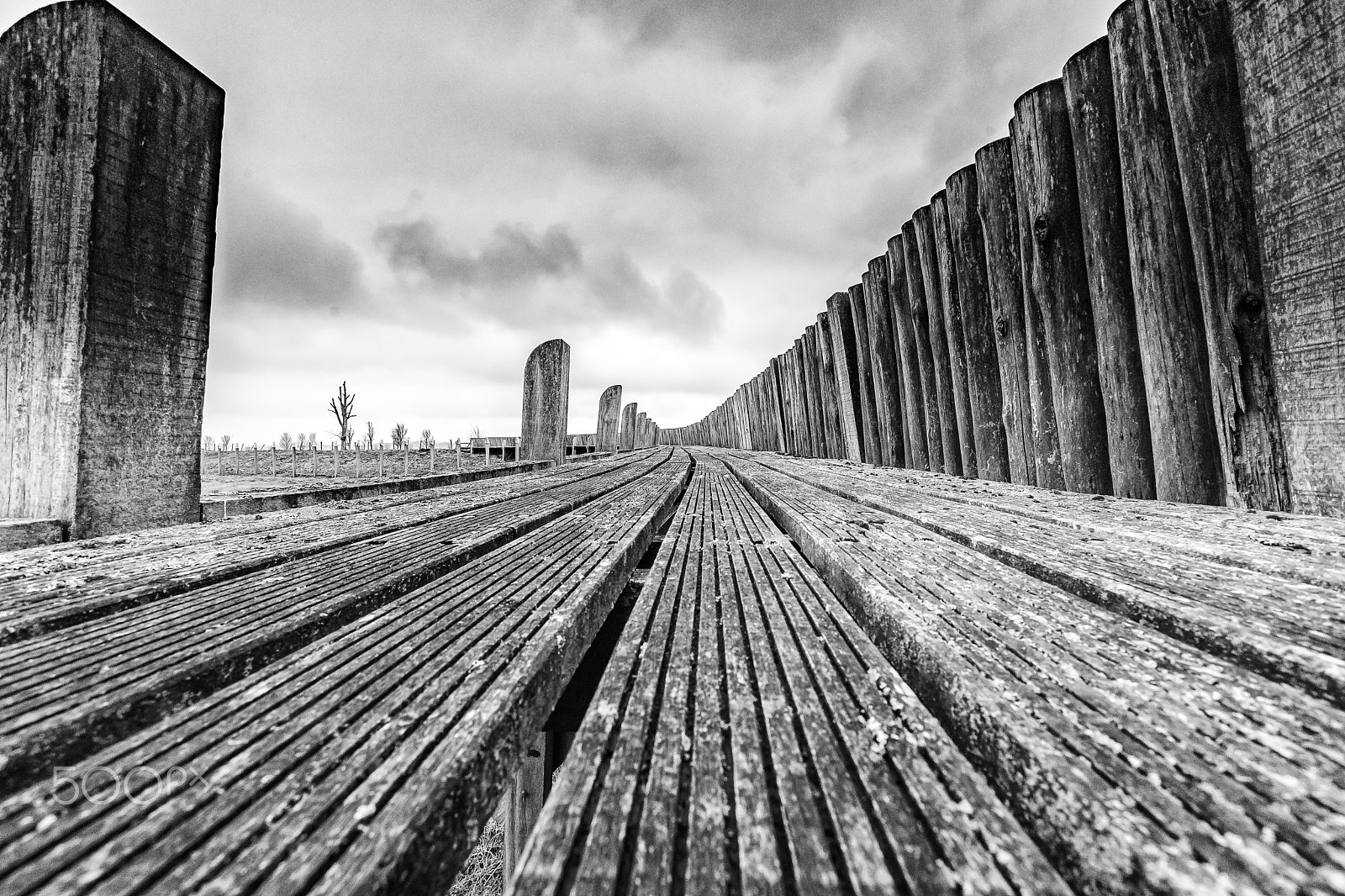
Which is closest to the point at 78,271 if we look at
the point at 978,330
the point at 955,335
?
the point at 978,330

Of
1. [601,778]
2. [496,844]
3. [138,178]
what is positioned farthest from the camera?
[496,844]

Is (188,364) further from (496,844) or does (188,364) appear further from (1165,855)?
(496,844)

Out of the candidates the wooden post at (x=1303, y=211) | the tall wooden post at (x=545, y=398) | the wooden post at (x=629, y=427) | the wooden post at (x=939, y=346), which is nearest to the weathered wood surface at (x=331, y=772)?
the wooden post at (x=1303, y=211)

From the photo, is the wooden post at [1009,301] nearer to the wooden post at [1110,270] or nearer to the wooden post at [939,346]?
the wooden post at [1110,270]

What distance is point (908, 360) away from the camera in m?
4.98

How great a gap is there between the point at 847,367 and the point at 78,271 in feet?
21.4

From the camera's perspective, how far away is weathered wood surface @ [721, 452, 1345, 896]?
487 millimetres

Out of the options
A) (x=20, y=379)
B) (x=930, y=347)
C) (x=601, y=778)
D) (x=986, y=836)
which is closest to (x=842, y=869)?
(x=986, y=836)

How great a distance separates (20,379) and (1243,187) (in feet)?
14.7

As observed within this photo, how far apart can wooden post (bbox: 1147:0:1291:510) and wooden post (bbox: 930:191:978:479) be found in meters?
1.83

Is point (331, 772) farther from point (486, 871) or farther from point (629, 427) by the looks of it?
point (629, 427)

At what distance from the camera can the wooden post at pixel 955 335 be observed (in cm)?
403

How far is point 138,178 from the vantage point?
215 cm

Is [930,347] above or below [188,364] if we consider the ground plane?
above
